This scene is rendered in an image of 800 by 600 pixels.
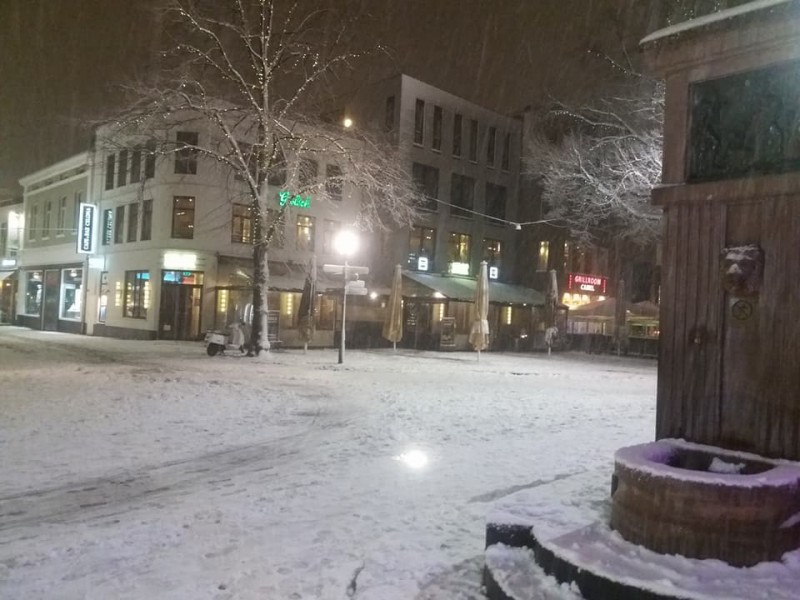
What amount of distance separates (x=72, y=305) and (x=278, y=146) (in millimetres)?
20472

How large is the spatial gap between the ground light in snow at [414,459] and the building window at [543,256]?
31615 mm

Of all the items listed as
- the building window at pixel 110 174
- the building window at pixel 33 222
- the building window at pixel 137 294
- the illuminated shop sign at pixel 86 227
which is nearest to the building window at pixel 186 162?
the building window at pixel 137 294

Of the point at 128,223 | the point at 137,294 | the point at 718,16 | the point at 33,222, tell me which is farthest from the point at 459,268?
the point at 718,16

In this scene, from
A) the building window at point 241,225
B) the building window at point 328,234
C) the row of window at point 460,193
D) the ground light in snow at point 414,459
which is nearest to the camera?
the ground light in snow at point 414,459

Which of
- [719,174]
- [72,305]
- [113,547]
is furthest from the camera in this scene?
[72,305]

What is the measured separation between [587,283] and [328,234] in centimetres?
1661

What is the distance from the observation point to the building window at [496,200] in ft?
124

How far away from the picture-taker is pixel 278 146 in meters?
21.2

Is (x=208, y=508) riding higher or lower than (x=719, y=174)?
lower

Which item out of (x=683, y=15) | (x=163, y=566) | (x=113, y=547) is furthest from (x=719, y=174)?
(x=683, y=15)

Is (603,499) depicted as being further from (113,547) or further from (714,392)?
(113,547)

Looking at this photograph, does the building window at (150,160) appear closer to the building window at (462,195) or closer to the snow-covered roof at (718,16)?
the building window at (462,195)

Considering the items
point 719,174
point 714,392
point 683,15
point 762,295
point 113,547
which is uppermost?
point 683,15

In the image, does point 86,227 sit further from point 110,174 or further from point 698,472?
point 698,472
